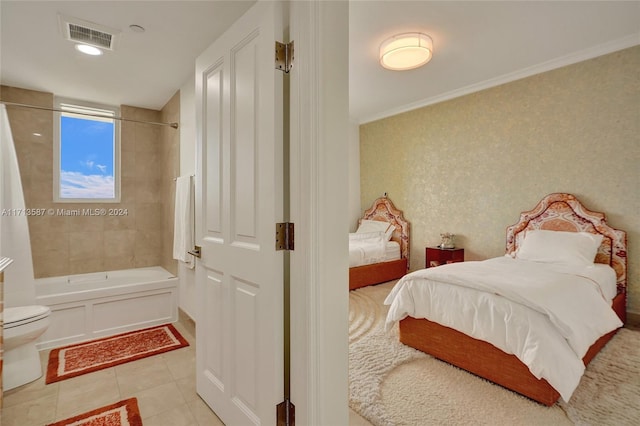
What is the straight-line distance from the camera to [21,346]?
221 centimetres

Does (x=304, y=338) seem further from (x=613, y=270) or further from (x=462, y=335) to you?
(x=613, y=270)

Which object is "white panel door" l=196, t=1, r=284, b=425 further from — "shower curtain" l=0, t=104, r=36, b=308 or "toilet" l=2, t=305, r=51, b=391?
"shower curtain" l=0, t=104, r=36, b=308

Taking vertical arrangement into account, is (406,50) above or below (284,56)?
above

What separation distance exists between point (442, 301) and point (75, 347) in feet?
10.1

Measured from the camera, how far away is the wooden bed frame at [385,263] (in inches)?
173

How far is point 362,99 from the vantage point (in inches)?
185

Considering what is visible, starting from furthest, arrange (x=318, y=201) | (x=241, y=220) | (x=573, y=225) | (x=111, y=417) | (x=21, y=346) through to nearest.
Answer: (x=573, y=225) → (x=21, y=346) → (x=111, y=417) → (x=241, y=220) → (x=318, y=201)

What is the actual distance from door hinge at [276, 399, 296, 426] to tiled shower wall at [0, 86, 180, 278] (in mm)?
2706

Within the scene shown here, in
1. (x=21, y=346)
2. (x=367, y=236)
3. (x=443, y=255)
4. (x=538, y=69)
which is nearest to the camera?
(x=21, y=346)

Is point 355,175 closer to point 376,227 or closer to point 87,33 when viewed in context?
point 376,227

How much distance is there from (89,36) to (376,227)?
427cm

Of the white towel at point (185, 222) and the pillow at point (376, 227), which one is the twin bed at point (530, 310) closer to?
the white towel at point (185, 222)

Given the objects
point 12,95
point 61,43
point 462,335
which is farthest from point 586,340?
point 12,95

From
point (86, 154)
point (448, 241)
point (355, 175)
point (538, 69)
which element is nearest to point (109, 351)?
point (86, 154)
